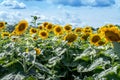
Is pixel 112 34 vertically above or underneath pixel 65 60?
above

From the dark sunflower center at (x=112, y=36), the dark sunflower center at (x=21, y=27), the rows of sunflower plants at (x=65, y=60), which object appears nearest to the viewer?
the dark sunflower center at (x=112, y=36)

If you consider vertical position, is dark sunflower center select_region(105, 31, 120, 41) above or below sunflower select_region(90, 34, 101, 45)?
above

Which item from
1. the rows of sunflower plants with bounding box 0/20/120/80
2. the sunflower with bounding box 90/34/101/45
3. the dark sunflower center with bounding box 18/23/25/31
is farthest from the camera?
the dark sunflower center with bounding box 18/23/25/31

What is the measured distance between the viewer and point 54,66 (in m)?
6.00

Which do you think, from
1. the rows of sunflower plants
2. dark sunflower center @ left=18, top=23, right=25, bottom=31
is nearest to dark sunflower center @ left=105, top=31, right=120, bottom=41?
the rows of sunflower plants

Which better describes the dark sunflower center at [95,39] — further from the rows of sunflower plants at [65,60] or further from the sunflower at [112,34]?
the sunflower at [112,34]

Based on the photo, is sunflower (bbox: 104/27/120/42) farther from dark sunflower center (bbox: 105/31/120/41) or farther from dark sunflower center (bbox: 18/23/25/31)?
dark sunflower center (bbox: 18/23/25/31)

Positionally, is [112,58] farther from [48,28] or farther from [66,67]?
[48,28]

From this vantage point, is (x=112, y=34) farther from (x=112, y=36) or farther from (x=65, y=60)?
(x=65, y=60)

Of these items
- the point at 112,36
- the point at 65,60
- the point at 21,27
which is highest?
the point at 112,36

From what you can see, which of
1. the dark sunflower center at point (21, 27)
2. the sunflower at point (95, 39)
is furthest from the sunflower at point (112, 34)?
the dark sunflower center at point (21, 27)

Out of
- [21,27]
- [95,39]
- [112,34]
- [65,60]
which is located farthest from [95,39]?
[112,34]

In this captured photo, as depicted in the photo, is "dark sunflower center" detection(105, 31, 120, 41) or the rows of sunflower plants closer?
"dark sunflower center" detection(105, 31, 120, 41)

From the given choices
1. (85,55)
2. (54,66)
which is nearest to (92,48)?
(85,55)
